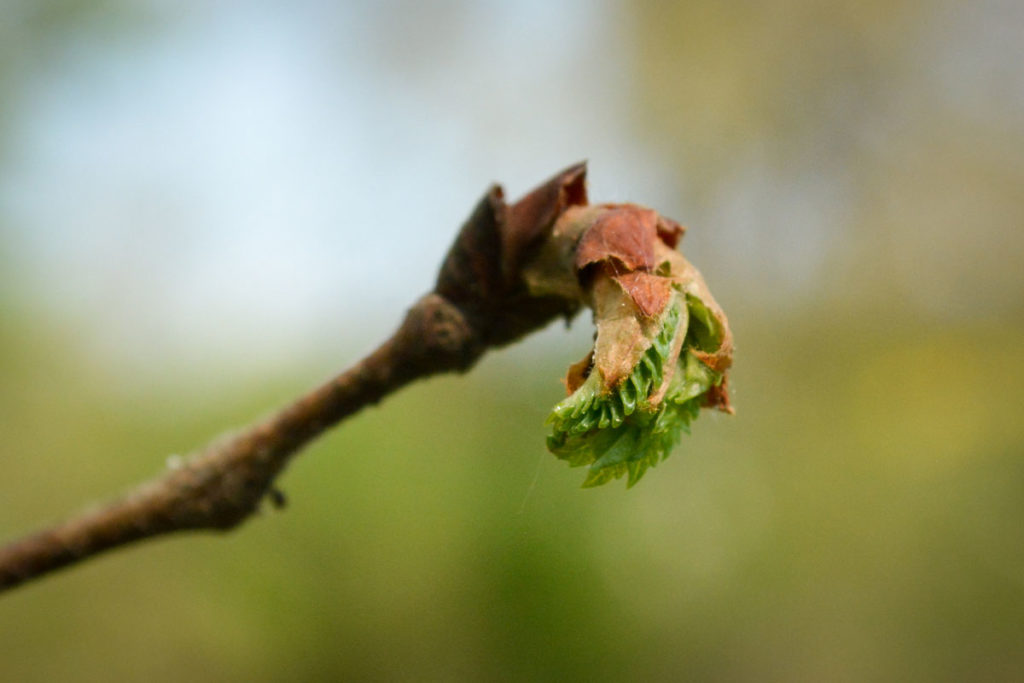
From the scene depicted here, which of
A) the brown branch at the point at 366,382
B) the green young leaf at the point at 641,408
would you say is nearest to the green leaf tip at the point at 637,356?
the green young leaf at the point at 641,408

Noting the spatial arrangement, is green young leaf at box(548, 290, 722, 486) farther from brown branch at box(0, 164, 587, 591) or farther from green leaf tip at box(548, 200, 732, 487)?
brown branch at box(0, 164, 587, 591)

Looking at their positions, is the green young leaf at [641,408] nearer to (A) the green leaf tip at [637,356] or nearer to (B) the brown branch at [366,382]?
(A) the green leaf tip at [637,356]

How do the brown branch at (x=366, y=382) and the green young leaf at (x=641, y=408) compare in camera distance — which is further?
the brown branch at (x=366, y=382)

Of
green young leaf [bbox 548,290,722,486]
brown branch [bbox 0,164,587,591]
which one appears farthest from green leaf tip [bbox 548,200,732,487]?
brown branch [bbox 0,164,587,591]

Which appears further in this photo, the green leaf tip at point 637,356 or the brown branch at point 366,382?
the brown branch at point 366,382

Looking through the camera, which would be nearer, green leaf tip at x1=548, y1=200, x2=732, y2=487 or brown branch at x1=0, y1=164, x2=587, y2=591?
green leaf tip at x1=548, y1=200, x2=732, y2=487

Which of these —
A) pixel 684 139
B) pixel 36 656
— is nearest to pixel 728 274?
pixel 684 139

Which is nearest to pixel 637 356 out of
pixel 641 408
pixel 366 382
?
pixel 641 408

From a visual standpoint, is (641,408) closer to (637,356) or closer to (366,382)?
(637,356)
